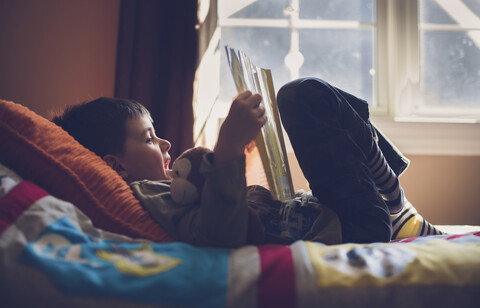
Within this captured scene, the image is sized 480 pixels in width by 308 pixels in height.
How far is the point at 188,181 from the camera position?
0.66 m

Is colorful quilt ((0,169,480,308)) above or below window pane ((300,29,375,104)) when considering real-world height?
below

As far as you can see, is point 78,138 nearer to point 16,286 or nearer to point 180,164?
point 180,164

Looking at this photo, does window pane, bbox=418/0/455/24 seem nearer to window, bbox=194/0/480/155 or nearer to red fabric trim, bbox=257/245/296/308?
window, bbox=194/0/480/155

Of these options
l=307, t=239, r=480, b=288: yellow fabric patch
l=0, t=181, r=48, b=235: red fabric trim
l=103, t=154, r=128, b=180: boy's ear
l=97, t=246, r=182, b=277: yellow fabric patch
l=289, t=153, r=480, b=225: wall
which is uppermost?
l=0, t=181, r=48, b=235: red fabric trim

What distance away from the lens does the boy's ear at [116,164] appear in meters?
0.84

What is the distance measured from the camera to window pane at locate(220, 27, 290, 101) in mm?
1953

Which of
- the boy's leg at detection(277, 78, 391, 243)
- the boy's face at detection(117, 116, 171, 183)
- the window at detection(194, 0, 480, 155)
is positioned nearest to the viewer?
the boy's leg at detection(277, 78, 391, 243)

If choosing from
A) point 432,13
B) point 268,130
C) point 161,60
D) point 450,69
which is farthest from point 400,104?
point 268,130

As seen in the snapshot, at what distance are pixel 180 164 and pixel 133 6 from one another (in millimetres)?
1332

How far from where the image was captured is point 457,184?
179 centimetres

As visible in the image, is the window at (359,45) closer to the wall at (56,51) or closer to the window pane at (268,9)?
the window pane at (268,9)

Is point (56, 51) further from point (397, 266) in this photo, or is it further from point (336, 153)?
point (397, 266)

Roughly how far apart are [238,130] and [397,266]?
316 millimetres

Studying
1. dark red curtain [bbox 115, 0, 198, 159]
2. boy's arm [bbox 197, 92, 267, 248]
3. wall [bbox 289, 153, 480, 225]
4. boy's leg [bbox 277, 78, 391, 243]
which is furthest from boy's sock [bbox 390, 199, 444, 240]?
dark red curtain [bbox 115, 0, 198, 159]
